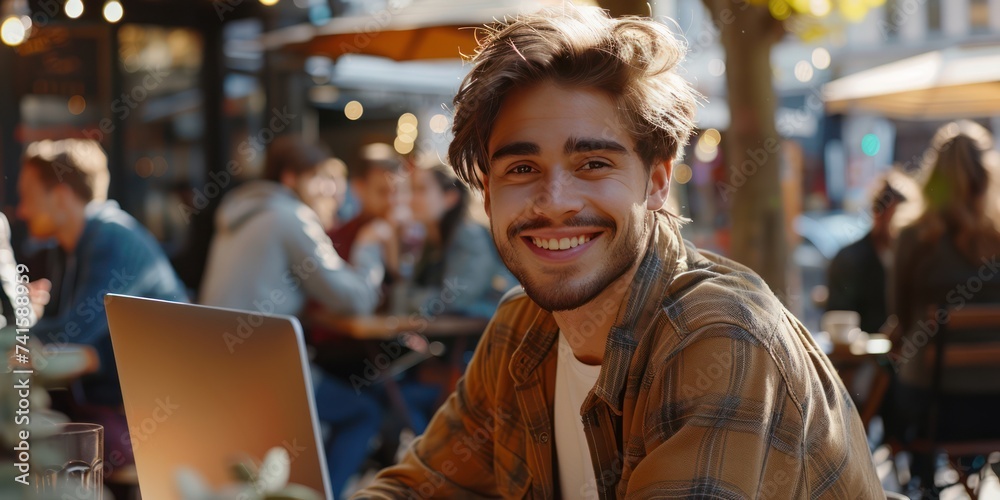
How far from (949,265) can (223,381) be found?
3.97 meters

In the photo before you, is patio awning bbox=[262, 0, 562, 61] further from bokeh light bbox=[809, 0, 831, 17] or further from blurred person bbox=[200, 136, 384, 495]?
bokeh light bbox=[809, 0, 831, 17]

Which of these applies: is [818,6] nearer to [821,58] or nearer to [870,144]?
[870,144]

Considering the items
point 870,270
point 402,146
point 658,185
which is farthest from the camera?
point 402,146

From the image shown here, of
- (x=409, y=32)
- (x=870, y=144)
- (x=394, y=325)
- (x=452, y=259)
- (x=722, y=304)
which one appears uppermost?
(x=409, y=32)

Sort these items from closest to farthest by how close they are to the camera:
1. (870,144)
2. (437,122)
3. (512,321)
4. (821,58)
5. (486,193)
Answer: (486,193), (512,321), (437,122), (870,144), (821,58)

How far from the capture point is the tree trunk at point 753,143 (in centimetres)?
530

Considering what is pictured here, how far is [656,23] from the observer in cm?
181

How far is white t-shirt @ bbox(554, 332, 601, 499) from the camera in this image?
5.89ft

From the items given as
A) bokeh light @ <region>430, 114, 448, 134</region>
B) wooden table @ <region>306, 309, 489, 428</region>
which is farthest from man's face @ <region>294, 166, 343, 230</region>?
bokeh light @ <region>430, 114, 448, 134</region>

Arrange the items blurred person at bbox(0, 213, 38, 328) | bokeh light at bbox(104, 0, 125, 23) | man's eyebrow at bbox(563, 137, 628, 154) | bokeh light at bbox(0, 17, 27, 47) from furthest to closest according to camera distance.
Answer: bokeh light at bbox(104, 0, 125, 23) → bokeh light at bbox(0, 17, 27, 47) → blurred person at bbox(0, 213, 38, 328) → man's eyebrow at bbox(563, 137, 628, 154)

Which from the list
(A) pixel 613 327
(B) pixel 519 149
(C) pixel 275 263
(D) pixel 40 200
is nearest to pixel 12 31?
(D) pixel 40 200

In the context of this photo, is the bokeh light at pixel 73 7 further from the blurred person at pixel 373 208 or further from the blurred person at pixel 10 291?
the blurred person at pixel 10 291

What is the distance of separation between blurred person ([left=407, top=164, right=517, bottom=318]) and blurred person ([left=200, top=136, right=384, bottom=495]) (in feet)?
1.53

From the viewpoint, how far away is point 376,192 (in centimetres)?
638
